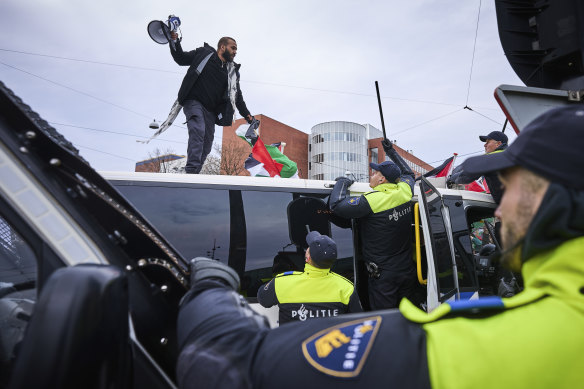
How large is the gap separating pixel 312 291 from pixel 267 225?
0.69 metres

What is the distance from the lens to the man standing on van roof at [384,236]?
3.30 m

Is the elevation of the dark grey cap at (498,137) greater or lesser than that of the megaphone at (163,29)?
lesser

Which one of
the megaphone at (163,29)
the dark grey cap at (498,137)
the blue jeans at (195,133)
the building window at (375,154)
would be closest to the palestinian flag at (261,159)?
the blue jeans at (195,133)

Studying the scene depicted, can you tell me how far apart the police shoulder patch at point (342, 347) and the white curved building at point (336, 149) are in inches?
1925

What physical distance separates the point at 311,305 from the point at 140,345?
6.95 ft

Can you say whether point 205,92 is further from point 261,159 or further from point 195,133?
point 261,159

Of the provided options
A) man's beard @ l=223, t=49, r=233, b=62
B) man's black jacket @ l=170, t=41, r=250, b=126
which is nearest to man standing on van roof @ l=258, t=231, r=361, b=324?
man's black jacket @ l=170, t=41, r=250, b=126

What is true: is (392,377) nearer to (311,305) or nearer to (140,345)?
(140,345)

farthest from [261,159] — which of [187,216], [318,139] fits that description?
[318,139]

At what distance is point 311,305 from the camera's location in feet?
9.52

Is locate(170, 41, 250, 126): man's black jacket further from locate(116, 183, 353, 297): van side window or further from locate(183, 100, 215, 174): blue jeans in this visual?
locate(116, 183, 353, 297): van side window

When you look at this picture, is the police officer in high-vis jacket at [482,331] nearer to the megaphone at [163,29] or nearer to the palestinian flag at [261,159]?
the megaphone at [163,29]

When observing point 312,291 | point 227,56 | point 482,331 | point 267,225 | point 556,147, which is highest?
point 227,56

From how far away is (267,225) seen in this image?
3141 mm
